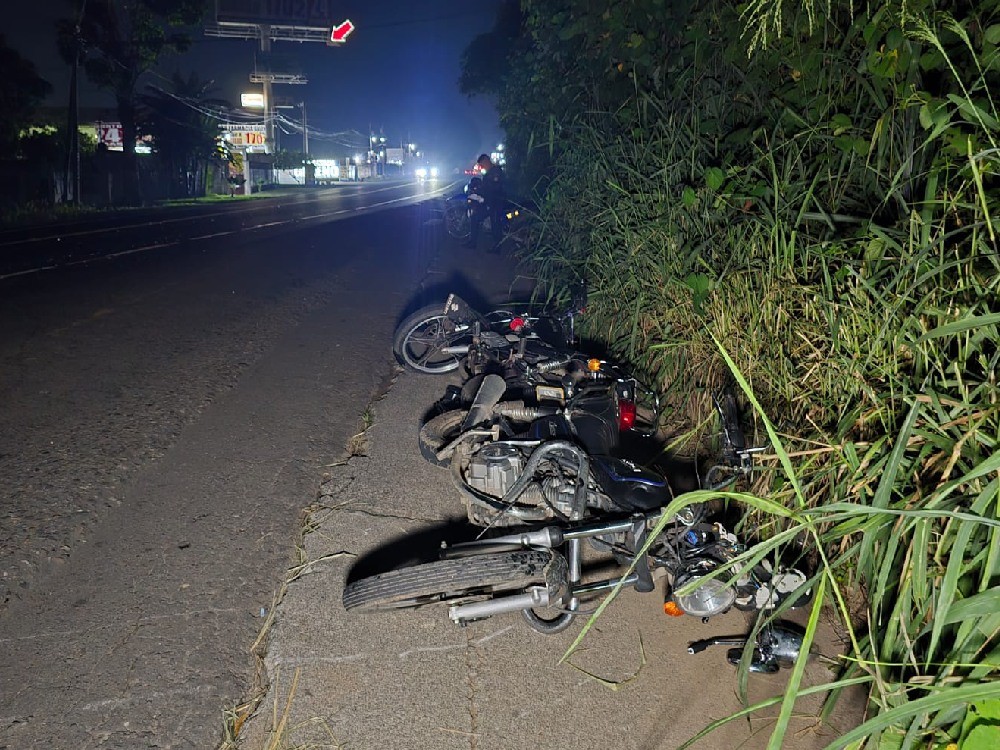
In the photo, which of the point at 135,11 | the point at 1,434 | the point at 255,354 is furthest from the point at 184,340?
the point at 135,11

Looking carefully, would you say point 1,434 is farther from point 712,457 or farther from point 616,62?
point 616,62

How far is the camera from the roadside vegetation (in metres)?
1.93

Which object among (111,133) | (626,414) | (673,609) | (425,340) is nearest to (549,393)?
(626,414)

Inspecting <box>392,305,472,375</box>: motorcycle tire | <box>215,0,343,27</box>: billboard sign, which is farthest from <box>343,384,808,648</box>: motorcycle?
<box>215,0,343,27</box>: billboard sign

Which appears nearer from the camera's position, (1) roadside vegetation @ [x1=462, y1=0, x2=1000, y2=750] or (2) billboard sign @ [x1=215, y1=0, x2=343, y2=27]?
(1) roadside vegetation @ [x1=462, y1=0, x2=1000, y2=750]

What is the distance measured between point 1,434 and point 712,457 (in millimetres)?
4426

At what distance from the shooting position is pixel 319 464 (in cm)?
467

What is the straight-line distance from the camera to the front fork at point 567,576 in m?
2.82

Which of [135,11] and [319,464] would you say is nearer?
[319,464]

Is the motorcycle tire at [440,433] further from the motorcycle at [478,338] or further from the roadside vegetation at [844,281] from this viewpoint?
the roadside vegetation at [844,281]

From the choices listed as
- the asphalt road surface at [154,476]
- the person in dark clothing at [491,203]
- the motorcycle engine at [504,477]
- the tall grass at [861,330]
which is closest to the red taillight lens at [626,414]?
the tall grass at [861,330]

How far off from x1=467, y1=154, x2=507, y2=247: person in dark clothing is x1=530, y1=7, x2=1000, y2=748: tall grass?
914 centimetres

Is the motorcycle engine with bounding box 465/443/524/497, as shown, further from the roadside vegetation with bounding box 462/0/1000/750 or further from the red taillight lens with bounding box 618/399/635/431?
the roadside vegetation with bounding box 462/0/1000/750

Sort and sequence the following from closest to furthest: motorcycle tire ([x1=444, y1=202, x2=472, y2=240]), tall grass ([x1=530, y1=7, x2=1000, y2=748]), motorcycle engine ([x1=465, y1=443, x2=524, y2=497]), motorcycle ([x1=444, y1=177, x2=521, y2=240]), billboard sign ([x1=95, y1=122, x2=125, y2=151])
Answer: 1. tall grass ([x1=530, y1=7, x2=1000, y2=748])
2. motorcycle engine ([x1=465, y1=443, x2=524, y2=497])
3. motorcycle ([x1=444, y1=177, x2=521, y2=240])
4. motorcycle tire ([x1=444, y1=202, x2=472, y2=240])
5. billboard sign ([x1=95, y1=122, x2=125, y2=151])
